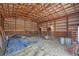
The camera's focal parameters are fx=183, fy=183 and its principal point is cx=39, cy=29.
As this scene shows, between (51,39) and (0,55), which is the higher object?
(51,39)

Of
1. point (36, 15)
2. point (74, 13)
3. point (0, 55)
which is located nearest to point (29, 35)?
point (36, 15)

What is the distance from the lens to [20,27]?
2.25 meters

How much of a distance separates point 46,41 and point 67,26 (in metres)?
0.32

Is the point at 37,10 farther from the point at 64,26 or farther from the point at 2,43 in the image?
the point at 2,43

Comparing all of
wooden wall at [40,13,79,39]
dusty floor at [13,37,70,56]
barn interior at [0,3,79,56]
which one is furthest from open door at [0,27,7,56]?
wooden wall at [40,13,79,39]

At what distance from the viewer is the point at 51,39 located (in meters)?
2.26

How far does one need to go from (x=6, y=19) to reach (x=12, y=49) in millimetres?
373

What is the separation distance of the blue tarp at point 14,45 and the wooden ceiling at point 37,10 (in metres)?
0.29

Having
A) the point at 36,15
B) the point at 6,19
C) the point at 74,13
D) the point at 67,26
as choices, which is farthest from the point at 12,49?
the point at 74,13

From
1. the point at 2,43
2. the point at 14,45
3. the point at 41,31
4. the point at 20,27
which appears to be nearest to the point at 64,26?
the point at 41,31

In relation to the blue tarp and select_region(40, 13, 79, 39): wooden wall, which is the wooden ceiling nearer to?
select_region(40, 13, 79, 39): wooden wall

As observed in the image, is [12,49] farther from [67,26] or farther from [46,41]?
[67,26]

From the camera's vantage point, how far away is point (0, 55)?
2.21m

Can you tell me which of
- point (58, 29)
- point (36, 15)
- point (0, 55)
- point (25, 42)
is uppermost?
point (36, 15)
